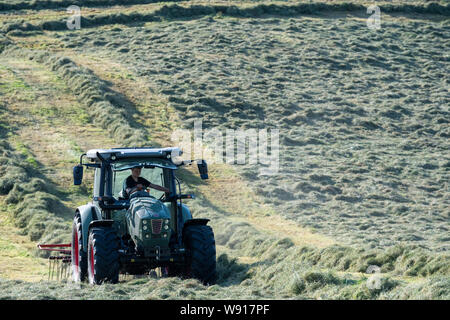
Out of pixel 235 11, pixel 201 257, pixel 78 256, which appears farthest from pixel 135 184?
pixel 235 11

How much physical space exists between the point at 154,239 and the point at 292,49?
34.4 m

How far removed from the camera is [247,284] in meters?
12.4

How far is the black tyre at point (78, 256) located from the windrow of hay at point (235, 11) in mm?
37362

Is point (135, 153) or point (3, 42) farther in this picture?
point (3, 42)

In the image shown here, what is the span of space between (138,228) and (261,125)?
22745 millimetres

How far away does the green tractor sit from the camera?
11406 millimetres

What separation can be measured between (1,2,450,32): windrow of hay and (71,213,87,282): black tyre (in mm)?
37362

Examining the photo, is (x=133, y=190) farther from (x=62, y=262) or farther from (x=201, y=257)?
(x=62, y=262)

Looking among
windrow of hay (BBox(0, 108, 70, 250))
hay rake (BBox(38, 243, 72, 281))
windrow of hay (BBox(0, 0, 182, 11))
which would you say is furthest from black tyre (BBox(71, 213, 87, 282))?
windrow of hay (BBox(0, 0, 182, 11))

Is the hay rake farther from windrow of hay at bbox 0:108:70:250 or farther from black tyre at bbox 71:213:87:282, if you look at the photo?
windrow of hay at bbox 0:108:70:250

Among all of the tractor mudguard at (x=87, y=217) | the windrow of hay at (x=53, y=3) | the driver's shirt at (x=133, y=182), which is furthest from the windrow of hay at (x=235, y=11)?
the driver's shirt at (x=133, y=182)

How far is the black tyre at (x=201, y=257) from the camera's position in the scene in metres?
12.0

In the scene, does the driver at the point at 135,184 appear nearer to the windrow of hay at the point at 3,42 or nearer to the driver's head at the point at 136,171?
the driver's head at the point at 136,171

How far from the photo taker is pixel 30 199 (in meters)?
21.8
